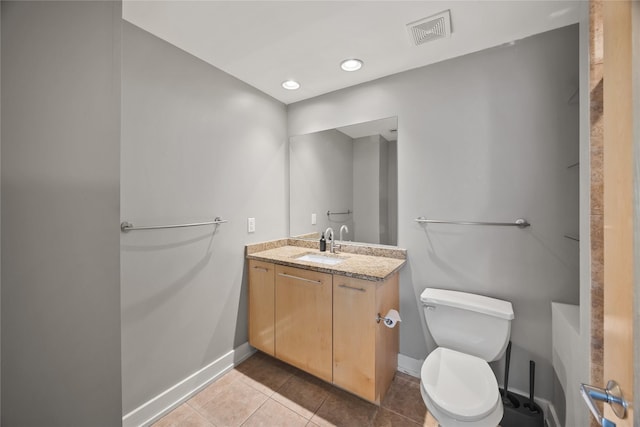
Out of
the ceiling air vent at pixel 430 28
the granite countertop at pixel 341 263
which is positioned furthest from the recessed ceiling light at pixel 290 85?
the granite countertop at pixel 341 263

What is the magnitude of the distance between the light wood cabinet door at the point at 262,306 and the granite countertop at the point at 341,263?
3.9 inches

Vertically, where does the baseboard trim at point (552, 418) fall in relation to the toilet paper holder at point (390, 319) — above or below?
below

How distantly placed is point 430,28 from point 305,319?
6.60 ft

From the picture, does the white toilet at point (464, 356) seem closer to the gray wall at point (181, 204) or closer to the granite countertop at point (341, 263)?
the granite countertop at point (341, 263)

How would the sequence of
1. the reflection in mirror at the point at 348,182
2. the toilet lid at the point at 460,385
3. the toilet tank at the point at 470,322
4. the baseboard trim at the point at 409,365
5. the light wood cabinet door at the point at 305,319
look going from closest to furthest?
the toilet lid at the point at 460,385
the toilet tank at the point at 470,322
the light wood cabinet door at the point at 305,319
the baseboard trim at the point at 409,365
the reflection in mirror at the point at 348,182

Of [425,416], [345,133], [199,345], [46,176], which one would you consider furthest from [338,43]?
[425,416]

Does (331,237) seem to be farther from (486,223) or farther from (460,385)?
(460,385)

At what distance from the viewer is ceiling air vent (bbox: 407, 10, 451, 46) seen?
1.36 m

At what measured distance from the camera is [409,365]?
6.26 ft

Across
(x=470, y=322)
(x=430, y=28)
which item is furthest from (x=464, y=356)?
(x=430, y=28)

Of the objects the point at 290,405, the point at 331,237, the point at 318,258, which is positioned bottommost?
the point at 290,405

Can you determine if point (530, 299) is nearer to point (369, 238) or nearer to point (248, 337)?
point (369, 238)

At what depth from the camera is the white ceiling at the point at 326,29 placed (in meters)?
1.29

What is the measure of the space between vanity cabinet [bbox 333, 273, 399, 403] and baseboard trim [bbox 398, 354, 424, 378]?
303 mm
